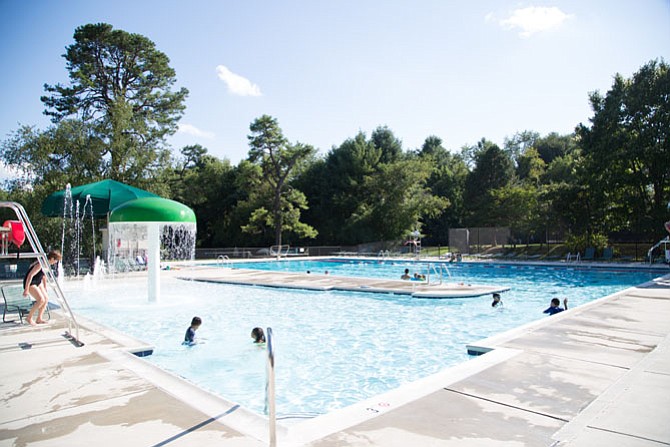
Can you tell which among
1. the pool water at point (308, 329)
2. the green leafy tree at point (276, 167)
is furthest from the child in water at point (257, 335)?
the green leafy tree at point (276, 167)

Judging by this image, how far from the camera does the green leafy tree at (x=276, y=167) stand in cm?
3872

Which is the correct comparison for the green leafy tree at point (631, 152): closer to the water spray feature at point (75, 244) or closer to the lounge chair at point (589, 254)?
the lounge chair at point (589, 254)

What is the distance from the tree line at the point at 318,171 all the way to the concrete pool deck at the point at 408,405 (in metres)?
21.8

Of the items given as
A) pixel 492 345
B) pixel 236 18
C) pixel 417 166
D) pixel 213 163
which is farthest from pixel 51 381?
pixel 213 163

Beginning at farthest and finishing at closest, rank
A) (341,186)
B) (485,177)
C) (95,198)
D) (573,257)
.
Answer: (485,177), (341,186), (573,257), (95,198)

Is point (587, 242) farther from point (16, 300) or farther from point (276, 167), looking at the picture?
point (16, 300)

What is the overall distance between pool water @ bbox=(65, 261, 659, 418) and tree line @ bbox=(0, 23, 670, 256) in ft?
34.8

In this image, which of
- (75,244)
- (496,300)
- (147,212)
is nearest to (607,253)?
(496,300)

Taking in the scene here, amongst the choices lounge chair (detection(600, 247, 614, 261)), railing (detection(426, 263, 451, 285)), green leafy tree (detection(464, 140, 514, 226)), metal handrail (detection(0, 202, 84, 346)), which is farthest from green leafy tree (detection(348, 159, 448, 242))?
metal handrail (detection(0, 202, 84, 346))

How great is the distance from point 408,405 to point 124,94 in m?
34.9

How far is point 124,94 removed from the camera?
109 feet

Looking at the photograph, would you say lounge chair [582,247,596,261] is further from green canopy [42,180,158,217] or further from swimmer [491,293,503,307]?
green canopy [42,180,158,217]

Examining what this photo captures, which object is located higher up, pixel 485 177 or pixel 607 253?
pixel 485 177

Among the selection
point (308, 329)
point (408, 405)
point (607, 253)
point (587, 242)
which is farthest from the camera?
point (587, 242)
